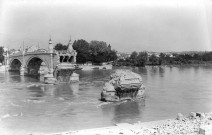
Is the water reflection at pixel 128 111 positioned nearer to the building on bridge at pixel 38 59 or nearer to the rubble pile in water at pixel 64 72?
the rubble pile in water at pixel 64 72

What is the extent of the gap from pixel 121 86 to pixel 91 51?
53759 millimetres

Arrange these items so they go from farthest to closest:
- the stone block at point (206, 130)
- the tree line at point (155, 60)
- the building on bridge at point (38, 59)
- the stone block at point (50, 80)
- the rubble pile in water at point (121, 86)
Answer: the tree line at point (155, 60) < the building on bridge at point (38, 59) < the stone block at point (50, 80) < the rubble pile in water at point (121, 86) < the stone block at point (206, 130)

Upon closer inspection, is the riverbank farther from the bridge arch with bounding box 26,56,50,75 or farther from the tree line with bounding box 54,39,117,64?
the tree line with bounding box 54,39,117,64

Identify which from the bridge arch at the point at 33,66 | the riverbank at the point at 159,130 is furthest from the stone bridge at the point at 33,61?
the riverbank at the point at 159,130

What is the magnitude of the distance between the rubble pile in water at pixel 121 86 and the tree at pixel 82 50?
162 ft

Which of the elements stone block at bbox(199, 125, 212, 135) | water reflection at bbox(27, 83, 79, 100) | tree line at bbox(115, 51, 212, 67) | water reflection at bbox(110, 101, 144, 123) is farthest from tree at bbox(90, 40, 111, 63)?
stone block at bbox(199, 125, 212, 135)

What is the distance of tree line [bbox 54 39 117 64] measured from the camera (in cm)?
7089

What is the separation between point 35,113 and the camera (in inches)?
703

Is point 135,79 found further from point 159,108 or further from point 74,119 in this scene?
point 74,119

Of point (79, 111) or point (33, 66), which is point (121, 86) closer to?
point (79, 111)

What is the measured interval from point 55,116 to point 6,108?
172 inches

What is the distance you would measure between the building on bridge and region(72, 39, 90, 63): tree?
45.5ft

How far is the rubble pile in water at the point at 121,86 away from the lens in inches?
800

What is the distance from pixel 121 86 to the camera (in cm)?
2023
